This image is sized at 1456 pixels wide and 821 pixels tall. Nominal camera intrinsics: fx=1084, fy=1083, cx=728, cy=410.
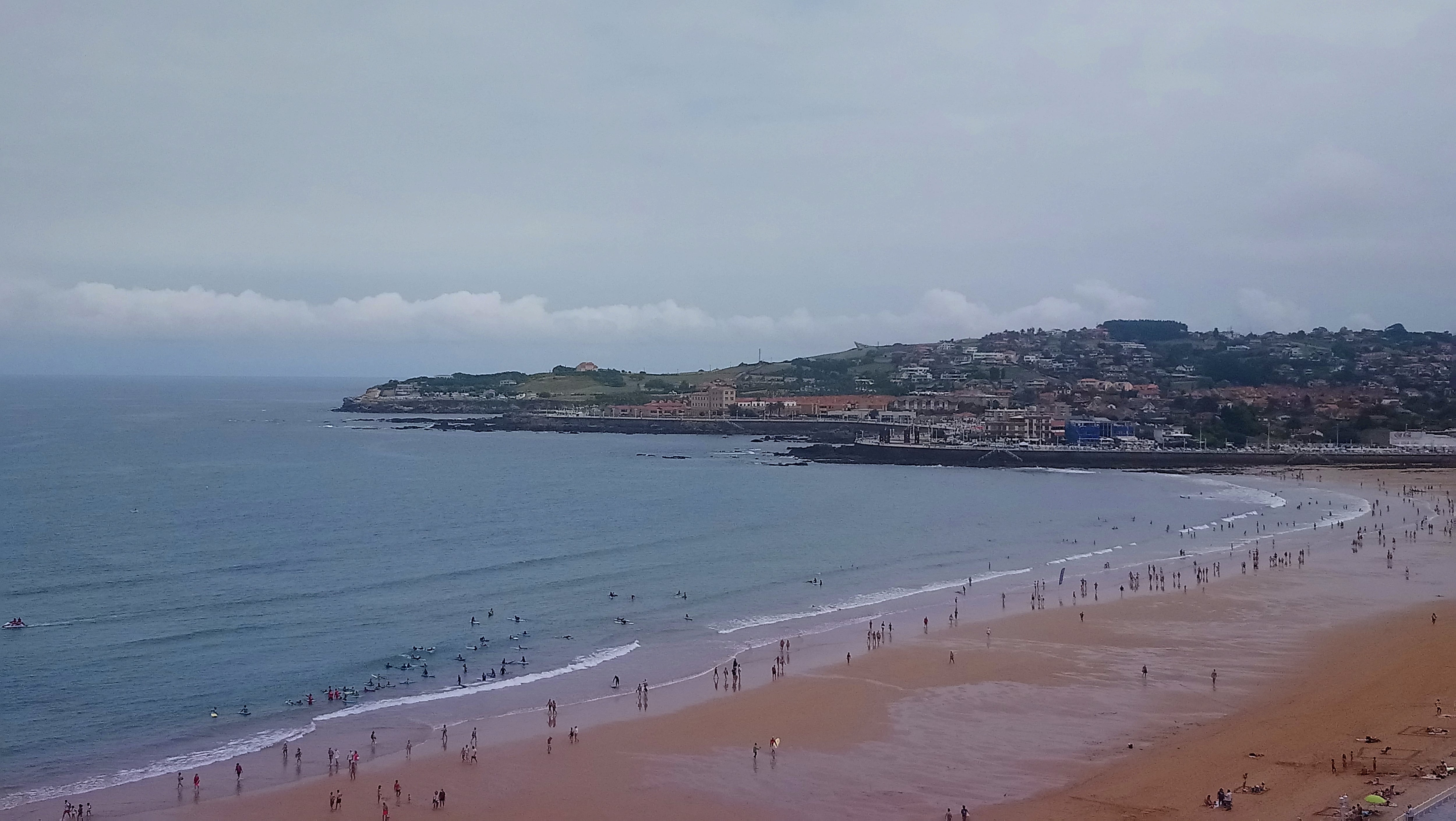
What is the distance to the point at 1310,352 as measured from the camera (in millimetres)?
145875

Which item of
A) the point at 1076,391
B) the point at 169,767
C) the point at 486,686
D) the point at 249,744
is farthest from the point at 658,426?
the point at 169,767

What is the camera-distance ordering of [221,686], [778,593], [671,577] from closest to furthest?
[221,686] → [778,593] → [671,577]

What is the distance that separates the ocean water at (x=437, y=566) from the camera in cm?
1958

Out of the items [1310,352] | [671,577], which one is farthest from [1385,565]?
[1310,352]

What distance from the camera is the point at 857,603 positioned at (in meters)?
28.5

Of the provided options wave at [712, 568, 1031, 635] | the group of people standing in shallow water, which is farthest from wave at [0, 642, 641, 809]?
wave at [712, 568, 1031, 635]

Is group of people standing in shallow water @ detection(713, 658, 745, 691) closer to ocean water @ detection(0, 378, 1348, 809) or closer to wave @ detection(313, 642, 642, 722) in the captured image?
ocean water @ detection(0, 378, 1348, 809)

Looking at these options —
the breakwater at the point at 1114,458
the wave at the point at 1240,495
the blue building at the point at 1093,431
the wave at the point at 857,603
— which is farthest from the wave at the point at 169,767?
the blue building at the point at 1093,431

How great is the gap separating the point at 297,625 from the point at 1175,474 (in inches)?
2178

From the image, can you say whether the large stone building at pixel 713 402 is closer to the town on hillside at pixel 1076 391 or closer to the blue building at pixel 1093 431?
the town on hillside at pixel 1076 391

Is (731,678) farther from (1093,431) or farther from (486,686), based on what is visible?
(1093,431)

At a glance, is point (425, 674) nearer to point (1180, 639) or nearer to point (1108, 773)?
point (1108, 773)

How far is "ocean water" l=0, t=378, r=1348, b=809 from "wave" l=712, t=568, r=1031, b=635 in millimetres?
120

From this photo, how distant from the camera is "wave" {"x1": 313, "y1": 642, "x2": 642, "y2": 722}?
18.9 meters
